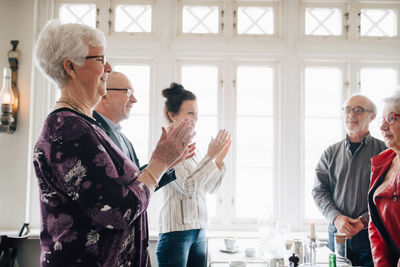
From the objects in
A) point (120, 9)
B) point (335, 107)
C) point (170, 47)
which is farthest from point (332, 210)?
point (120, 9)

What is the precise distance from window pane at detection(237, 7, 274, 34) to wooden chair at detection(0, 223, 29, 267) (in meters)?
2.62

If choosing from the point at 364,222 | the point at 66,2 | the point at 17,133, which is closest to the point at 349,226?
the point at 364,222

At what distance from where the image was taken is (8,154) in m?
2.91

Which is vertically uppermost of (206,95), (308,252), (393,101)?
(206,95)

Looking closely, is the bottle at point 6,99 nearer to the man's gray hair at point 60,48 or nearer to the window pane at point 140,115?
the window pane at point 140,115

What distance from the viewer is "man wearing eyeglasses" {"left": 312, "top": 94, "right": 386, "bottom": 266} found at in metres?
2.10

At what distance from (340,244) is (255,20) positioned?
223 centimetres

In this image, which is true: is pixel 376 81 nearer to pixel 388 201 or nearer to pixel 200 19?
pixel 200 19

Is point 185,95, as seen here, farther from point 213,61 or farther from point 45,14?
point 45,14

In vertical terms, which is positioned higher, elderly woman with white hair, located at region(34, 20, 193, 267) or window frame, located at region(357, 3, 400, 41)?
window frame, located at region(357, 3, 400, 41)

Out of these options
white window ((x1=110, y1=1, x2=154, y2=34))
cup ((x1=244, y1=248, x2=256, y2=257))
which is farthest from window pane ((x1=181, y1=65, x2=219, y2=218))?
cup ((x1=244, y1=248, x2=256, y2=257))

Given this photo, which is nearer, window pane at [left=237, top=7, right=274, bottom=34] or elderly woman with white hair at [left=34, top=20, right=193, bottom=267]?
elderly woman with white hair at [left=34, top=20, right=193, bottom=267]

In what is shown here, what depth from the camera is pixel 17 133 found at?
9.59ft

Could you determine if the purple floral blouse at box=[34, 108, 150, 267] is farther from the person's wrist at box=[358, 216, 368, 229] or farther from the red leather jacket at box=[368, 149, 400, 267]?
the person's wrist at box=[358, 216, 368, 229]
